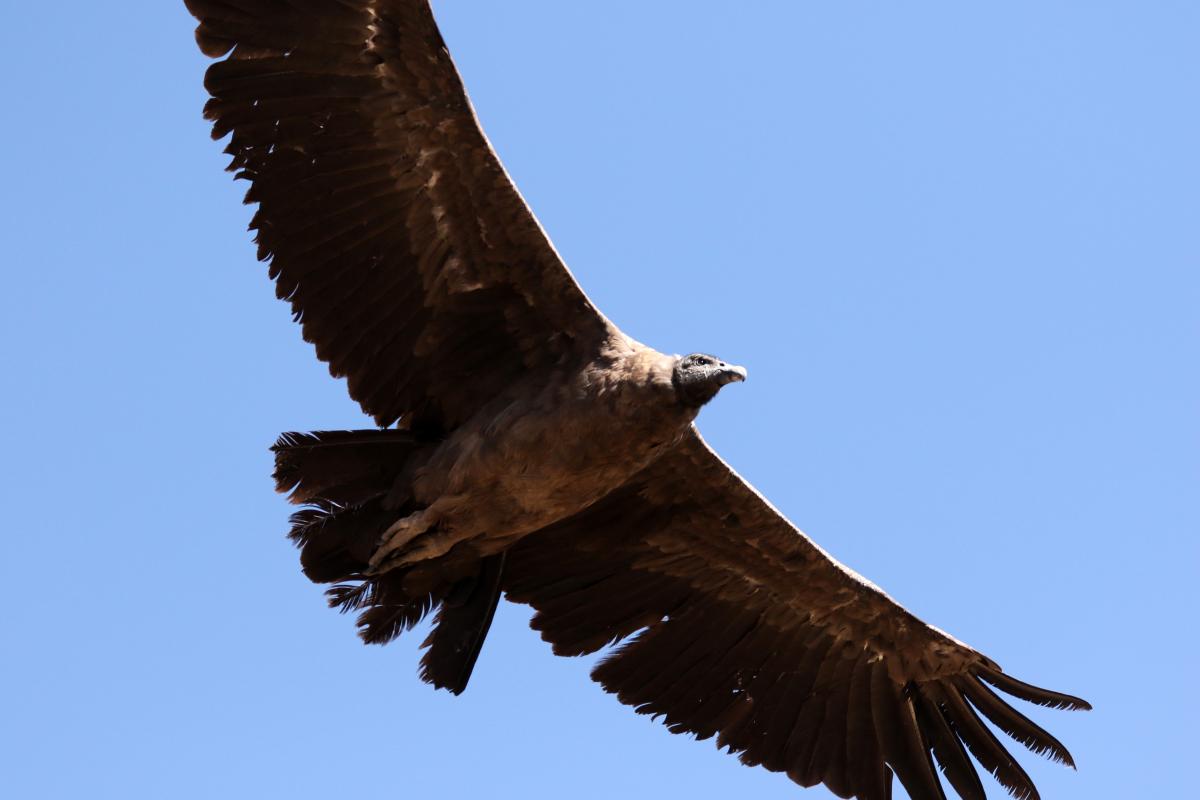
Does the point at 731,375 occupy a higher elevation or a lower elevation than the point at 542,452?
higher

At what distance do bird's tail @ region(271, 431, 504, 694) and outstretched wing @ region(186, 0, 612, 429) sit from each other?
1.08 ft

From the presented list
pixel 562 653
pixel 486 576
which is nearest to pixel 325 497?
pixel 486 576

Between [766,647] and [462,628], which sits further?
[766,647]

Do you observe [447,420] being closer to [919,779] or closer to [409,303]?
[409,303]

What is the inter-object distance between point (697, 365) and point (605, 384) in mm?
598

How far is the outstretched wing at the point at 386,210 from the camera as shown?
37.4 feet

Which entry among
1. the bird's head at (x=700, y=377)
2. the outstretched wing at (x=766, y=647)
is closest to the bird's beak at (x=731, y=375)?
the bird's head at (x=700, y=377)

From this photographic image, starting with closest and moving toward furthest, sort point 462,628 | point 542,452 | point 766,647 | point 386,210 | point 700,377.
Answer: point 700,377 < point 542,452 < point 386,210 < point 462,628 < point 766,647

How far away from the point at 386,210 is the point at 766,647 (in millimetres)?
4246

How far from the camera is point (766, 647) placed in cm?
1370

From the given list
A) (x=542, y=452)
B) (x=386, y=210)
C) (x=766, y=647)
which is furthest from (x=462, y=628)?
(x=386, y=210)

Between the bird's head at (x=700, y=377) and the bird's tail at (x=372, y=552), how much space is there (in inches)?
74.6

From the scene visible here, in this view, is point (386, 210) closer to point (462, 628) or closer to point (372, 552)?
point (372, 552)

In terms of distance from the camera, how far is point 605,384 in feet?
38.0
